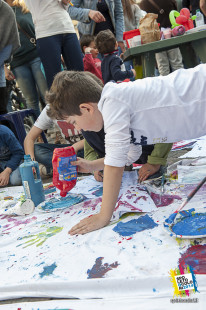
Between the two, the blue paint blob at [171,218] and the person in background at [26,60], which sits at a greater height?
the person in background at [26,60]

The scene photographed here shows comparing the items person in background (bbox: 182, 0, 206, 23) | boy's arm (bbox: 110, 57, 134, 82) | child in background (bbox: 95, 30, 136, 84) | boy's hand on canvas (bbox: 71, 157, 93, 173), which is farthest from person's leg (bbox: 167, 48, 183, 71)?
boy's hand on canvas (bbox: 71, 157, 93, 173)

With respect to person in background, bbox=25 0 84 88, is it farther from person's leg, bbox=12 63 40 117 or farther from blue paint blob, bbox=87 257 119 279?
blue paint blob, bbox=87 257 119 279

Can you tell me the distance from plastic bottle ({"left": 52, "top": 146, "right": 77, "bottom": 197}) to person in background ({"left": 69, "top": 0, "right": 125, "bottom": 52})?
203 centimetres

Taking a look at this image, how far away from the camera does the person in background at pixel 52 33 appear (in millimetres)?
2771

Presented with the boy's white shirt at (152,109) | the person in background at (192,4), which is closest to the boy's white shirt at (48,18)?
the boy's white shirt at (152,109)

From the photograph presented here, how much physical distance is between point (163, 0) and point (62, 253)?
3757mm

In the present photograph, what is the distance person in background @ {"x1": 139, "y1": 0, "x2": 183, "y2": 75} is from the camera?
13.8ft

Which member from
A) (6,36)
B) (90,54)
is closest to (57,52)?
(6,36)

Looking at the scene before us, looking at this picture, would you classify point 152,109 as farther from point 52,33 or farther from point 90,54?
point 90,54

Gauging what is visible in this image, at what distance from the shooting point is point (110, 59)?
3543mm

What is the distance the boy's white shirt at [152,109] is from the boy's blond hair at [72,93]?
109 millimetres

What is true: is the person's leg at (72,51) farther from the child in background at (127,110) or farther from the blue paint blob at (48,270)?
the blue paint blob at (48,270)

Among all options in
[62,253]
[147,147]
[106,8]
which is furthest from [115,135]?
[106,8]

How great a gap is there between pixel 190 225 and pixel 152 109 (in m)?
0.52
